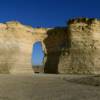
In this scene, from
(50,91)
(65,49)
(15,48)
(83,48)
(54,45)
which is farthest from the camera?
(54,45)

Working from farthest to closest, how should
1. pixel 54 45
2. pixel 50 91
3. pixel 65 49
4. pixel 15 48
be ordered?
pixel 54 45 → pixel 65 49 → pixel 15 48 → pixel 50 91

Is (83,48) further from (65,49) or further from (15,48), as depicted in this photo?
(15,48)

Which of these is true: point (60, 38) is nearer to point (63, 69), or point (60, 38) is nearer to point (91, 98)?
point (63, 69)

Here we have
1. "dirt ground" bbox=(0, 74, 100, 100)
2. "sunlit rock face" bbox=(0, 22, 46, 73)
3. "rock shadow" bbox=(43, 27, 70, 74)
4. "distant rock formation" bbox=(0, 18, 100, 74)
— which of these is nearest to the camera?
"dirt ground" bbox=(0, 74, 100, 100)

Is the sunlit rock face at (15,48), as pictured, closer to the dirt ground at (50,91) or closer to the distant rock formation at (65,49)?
the distant rock formation at (65,49)

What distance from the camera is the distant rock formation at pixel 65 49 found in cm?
2905

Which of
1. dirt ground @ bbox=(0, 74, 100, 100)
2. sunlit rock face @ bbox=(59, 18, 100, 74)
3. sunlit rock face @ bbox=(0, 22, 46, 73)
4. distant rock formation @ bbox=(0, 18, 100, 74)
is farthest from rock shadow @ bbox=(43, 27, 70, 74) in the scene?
dirt ground @ bbox=(0, 74, 100, 100)

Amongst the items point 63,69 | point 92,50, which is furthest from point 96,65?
point 63,69

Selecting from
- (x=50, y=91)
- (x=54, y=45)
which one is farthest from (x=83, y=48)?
(x=50, y=91)

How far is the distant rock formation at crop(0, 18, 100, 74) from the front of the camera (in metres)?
29.0

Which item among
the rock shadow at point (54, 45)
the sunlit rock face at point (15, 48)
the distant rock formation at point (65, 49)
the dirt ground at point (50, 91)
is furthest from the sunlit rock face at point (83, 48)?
the dirt ground at point (50, 91)

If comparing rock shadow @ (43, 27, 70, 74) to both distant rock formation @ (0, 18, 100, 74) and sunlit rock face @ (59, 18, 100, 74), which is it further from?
sunlit rock face @ (59, 18, 100, 74)

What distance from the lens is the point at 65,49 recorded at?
3070cm

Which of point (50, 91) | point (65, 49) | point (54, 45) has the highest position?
point (54, 45)
